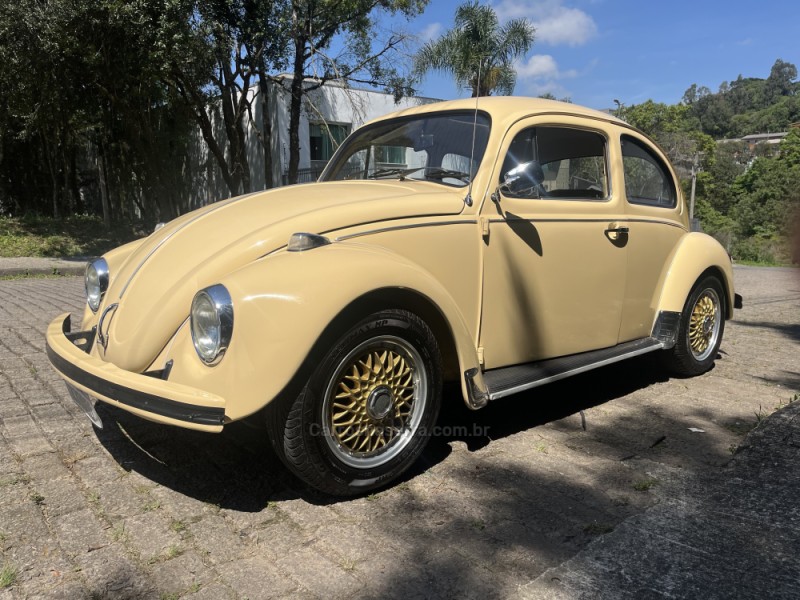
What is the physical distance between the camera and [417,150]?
149 inches

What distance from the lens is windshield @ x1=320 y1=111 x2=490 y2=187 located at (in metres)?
3.41

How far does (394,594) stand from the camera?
6.64 feet

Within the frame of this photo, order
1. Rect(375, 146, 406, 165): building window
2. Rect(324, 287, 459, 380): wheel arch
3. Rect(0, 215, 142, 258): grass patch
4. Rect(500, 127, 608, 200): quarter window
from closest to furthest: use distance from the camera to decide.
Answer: Rect(324, 287, 459, 380): wheel arch, Rect(500, 127, 608, 200): quarter window, Rect(375, 146, 406, 165): building window, Rect(0, 215, 142, 258): grass patch

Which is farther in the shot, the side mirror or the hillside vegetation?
the side mirror

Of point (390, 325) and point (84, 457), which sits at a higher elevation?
point (390, 325)

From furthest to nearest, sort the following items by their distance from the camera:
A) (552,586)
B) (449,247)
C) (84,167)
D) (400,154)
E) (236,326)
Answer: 1. (84,167)
2. (400,154)
3. (449,247)
4. (236,326)
5. (552,586)

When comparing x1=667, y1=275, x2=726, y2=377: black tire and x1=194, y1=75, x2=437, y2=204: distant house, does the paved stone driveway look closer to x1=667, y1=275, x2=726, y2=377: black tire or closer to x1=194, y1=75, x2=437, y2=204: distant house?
x1=667, y1=275, x2=726, y2=377: black tire

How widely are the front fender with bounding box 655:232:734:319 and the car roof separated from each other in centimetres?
111

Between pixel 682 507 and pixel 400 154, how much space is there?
8.32 feet

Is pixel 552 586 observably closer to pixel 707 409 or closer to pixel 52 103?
pixel 707 409

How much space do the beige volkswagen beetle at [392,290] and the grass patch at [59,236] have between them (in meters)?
12.9

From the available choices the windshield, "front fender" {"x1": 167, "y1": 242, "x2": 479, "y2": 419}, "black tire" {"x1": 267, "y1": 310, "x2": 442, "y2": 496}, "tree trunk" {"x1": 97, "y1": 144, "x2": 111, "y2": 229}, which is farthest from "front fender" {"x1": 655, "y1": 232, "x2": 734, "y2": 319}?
"tree trunk" {"x1": 97, "y1": 144, "x2": 111, "y2": 229}

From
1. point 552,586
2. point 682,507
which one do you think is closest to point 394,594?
point 552,586

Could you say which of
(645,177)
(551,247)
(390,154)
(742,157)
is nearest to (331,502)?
(551,247)
